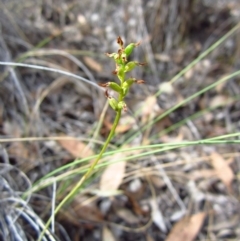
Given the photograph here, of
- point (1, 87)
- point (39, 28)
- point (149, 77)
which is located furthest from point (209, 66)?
point (1, 87)

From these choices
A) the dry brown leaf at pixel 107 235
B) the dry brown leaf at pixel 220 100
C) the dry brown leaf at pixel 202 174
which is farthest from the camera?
the dry brown leaf at pixel 220 100

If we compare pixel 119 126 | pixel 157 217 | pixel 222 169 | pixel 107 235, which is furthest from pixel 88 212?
pixel 222 169

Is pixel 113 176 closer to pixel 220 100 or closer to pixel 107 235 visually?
pixel 107 235

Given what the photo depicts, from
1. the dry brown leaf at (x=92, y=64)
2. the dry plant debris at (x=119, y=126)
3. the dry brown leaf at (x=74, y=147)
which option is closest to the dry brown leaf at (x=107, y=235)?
the dry plant debris at (x=119, y=126)

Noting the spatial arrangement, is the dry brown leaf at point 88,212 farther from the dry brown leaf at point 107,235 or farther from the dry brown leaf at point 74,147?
the dry brown leaf at point 74,147

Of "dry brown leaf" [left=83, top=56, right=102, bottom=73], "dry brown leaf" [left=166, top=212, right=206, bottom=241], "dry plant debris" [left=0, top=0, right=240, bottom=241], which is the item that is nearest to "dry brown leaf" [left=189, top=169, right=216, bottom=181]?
"dry plant debris" [left=0, top=0, right=240, bottom=241]

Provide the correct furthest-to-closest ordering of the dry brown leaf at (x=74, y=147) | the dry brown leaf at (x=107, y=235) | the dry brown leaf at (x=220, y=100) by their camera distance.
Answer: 1. the dry brown leaf at (x=220, y=100)
2. the dry brown leaf at (x=74, y=147)
3. the dry brown leaf at (x=107, y=235)

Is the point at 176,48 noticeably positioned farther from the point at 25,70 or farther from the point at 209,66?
A: the point at 25,70
